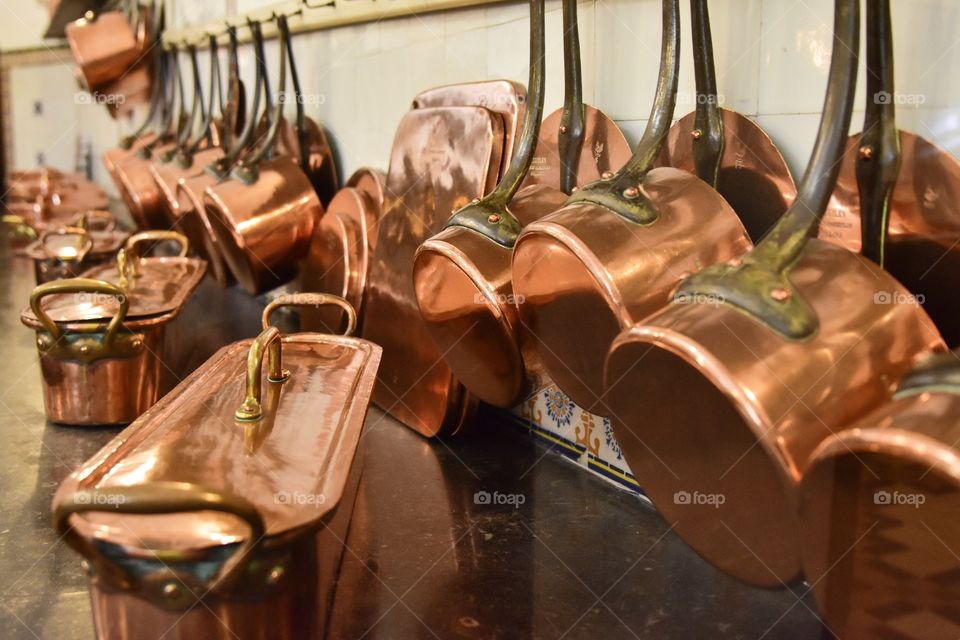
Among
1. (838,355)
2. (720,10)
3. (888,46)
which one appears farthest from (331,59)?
(838,355)

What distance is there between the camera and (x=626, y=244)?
75 cm

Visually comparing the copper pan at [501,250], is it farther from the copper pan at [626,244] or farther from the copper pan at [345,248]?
the copper pan at [345,248]

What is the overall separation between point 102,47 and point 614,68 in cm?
257

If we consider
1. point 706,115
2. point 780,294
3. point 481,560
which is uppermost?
point 706,115

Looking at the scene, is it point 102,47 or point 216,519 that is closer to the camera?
point 216,519

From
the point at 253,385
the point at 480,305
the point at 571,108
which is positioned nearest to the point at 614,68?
the point at 571,108

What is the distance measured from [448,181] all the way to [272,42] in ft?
3.74

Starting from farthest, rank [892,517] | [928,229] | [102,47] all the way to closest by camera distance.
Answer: [102,47], [928,229], [892,517]

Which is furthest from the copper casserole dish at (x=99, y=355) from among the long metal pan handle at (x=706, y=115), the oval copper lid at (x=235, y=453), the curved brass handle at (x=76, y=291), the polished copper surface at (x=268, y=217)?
the long metal pan handle at (x=706, y=115)

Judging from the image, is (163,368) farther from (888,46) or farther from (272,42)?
(888,46)

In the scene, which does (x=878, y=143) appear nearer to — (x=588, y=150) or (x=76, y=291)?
(x=588, y=150)

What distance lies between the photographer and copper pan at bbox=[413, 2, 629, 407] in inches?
36.6

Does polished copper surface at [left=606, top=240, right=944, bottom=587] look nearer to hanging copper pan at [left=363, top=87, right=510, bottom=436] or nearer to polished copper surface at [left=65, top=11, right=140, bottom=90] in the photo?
hanging copper pan at [left=363, top=87, right=510, bottom=436]

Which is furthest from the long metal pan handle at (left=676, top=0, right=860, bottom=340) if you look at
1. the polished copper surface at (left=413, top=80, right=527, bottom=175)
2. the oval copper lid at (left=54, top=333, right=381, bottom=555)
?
the polished copper surface at (left=413, top=80, right=527, bottom=175)
